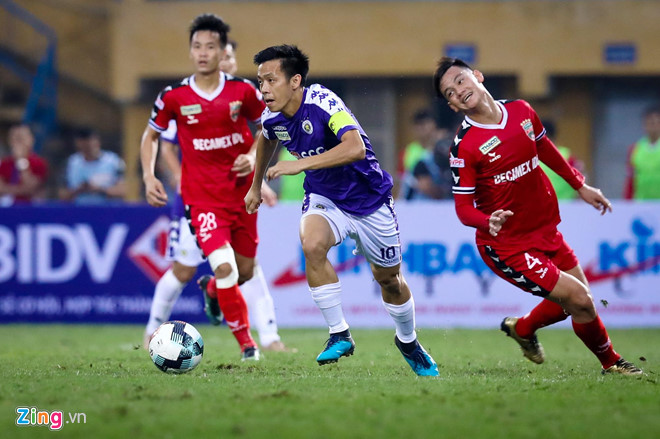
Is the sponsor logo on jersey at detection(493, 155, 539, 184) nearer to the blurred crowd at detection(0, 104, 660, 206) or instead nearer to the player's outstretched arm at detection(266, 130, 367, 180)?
the player's outstretched arm at detection(266, 130, 367, 180)

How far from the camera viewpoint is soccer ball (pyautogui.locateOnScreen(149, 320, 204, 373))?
731 cm

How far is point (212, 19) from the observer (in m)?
8.75

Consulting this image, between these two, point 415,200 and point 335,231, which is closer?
point 335,231

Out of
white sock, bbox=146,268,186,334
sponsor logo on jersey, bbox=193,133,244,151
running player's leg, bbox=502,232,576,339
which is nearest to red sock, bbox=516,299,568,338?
running player's leg, bbox=502,232,576,339

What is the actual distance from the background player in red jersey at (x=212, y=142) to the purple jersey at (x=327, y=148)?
1.27 meters

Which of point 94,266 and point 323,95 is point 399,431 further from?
point 94,266

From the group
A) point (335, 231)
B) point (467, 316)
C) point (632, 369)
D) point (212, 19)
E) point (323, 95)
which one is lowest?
point (467, 316)

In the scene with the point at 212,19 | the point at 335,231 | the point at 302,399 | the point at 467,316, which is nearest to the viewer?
the point at 302,399

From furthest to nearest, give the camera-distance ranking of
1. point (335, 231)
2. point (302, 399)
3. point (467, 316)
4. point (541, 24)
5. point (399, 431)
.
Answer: point (541, 24)
point (467, 316)
point (335, 231)
point (302, 399)
point (399, 431)


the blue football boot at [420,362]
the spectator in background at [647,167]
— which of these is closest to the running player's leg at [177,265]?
the blue football boot at [420,362]

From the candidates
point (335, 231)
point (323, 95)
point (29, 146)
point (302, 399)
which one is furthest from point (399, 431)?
point (29, 146)

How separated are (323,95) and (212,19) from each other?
1911 mm

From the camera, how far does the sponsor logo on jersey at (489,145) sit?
7.45 metres

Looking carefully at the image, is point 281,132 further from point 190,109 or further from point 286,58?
point 190,109
